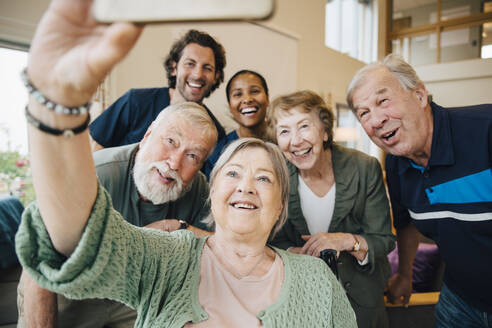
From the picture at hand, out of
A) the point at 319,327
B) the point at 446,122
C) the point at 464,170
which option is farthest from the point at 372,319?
the point at 446,122

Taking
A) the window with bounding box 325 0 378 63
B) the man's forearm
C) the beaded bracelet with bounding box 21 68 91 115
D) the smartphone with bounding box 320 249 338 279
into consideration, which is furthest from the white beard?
the window with bounding box 325 0 378 63

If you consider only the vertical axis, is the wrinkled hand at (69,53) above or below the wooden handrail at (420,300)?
above

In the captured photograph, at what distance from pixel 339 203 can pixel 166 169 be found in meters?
0.93

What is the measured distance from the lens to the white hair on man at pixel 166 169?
4.40 ft

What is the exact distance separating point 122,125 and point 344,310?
149 centimetres

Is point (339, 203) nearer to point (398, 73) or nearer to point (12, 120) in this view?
point (398, 73)

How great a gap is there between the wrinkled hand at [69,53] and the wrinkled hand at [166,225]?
92cm

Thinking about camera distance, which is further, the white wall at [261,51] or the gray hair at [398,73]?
the white wall at [261,51]

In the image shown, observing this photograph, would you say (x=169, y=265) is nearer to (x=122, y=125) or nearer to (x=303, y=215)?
(x=303, y=215)

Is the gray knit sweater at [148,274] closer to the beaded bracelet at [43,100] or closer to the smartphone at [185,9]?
the beaded bracelet at [43,100]

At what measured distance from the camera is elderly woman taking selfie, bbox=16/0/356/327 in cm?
44

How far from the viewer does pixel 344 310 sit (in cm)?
112

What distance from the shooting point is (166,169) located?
133cm

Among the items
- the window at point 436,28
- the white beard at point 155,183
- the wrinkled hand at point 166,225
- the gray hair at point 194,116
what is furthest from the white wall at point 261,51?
the window at point 436,28
